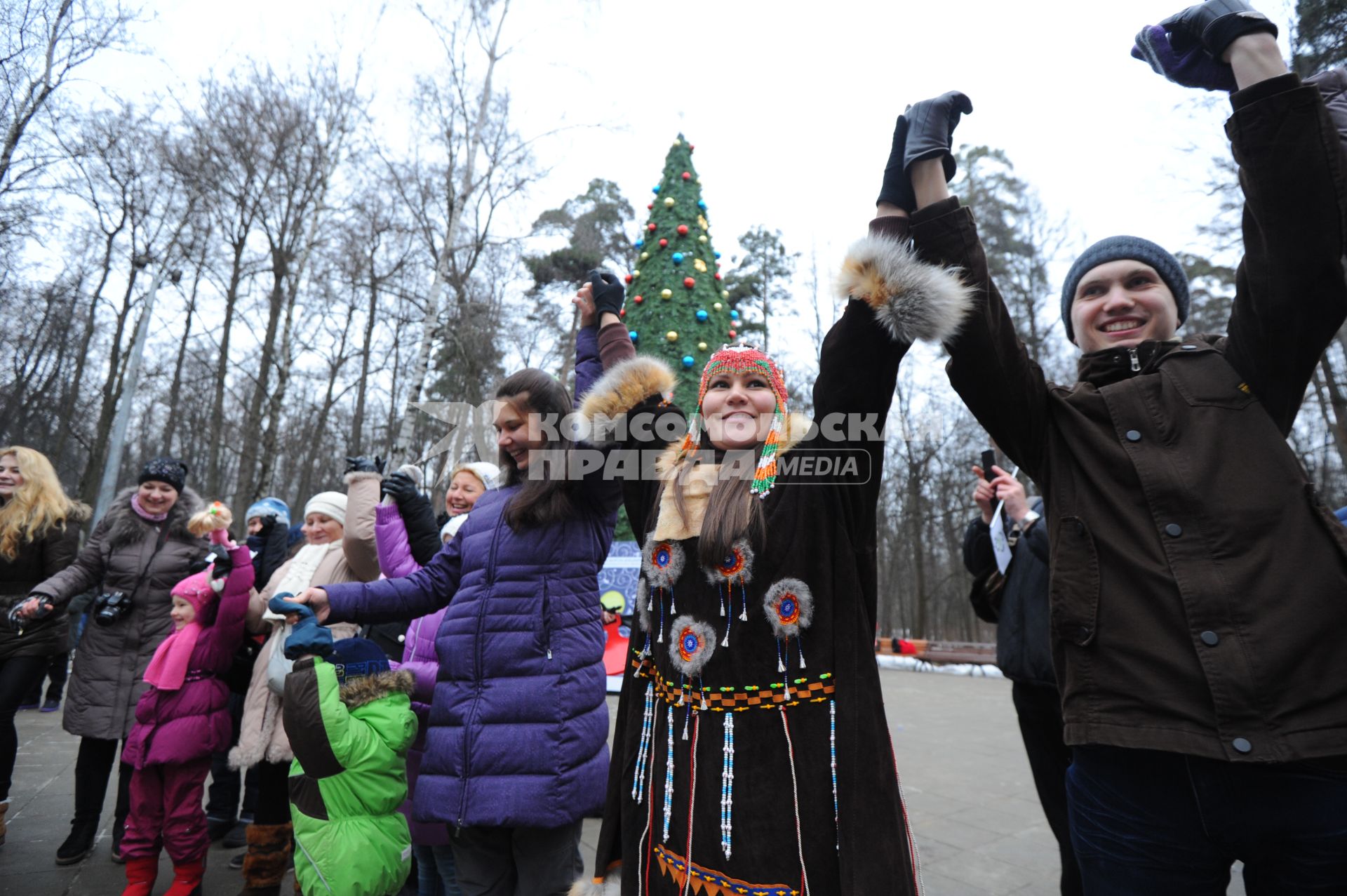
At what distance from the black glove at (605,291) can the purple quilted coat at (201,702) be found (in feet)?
7.15

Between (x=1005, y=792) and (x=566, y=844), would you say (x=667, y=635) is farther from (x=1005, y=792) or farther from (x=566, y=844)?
(x=1005, y=792)

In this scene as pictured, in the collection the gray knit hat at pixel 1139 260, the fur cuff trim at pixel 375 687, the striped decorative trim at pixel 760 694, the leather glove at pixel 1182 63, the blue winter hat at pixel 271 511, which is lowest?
the fur cuff trim at pixel 375 687

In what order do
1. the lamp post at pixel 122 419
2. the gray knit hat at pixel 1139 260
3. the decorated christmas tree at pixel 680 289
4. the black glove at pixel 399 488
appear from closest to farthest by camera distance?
the gray knit hat at pixel 1139 260 → the black glove at pixel 399 488 → the decorated christmas tree at pixel 680 289 → the lamp post at pixel 122 419

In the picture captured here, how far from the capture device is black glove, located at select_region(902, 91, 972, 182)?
1347 millimetres

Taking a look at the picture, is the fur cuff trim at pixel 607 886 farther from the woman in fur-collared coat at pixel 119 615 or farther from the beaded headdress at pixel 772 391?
the woman in fur-collared coat at pixel 119 615

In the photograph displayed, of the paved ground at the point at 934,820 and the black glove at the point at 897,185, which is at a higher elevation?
the black glove at the point at 897,185

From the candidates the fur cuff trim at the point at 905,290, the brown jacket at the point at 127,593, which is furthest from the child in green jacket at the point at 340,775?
the fur cuff trim at the point at 905,290

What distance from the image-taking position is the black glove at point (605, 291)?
7.80 ft

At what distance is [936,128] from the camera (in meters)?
1.35

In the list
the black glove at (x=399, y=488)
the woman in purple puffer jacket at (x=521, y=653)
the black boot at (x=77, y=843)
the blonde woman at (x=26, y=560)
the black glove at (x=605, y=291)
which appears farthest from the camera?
the blonde woman at (x=26, y=560)

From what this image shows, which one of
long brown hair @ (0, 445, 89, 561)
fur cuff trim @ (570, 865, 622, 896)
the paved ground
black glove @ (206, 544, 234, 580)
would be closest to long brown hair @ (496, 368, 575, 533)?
fur cuff trim @ (570, 865, 622, 896)

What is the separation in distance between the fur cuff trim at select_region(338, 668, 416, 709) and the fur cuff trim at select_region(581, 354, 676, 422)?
1.26 meters

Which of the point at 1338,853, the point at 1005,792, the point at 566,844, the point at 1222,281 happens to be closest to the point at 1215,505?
the point at 1338,853

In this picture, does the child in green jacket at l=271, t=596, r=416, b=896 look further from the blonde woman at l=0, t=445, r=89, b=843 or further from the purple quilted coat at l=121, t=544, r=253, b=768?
the blonde woman at l=0, t=445, r=89, b=843
